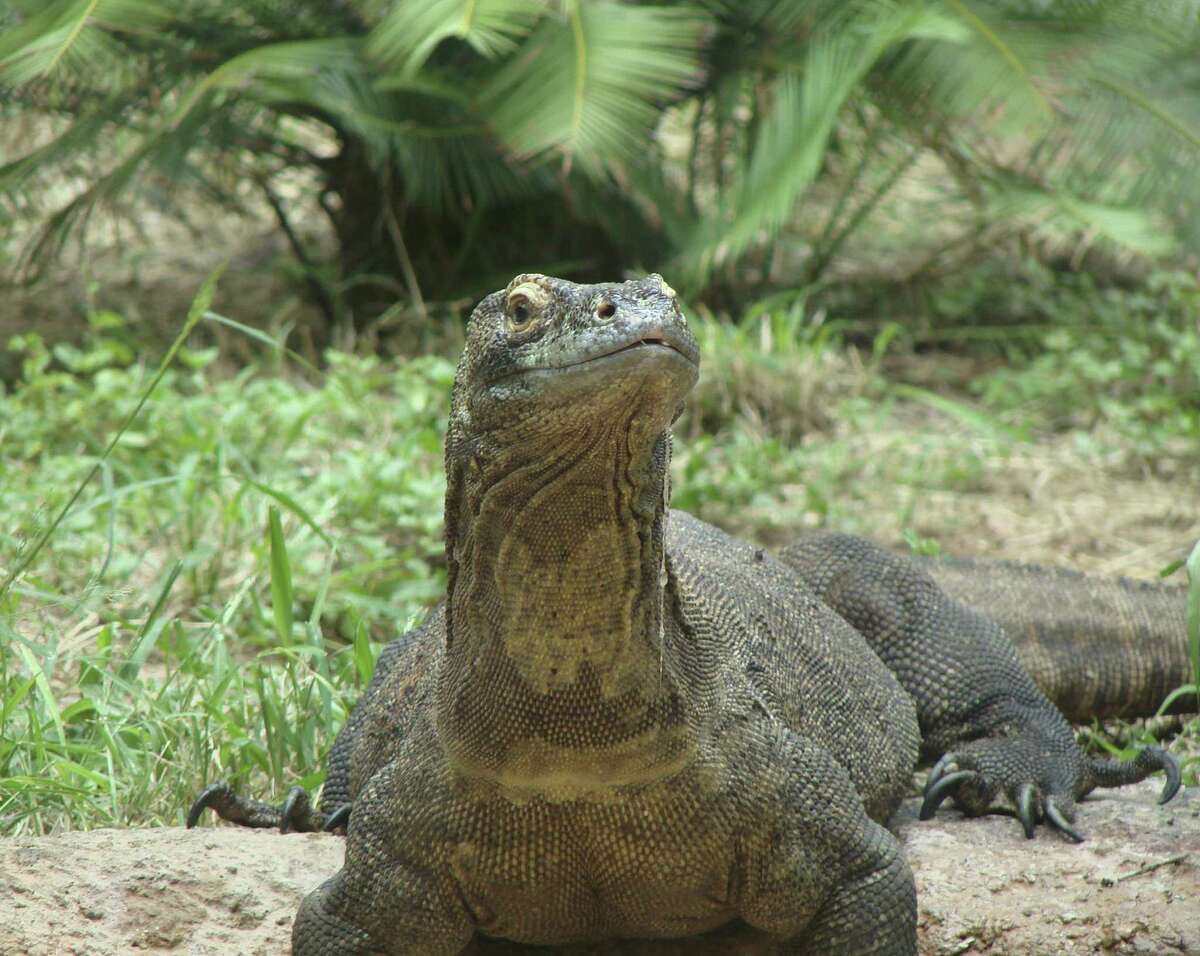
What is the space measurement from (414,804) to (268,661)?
2116 millimetres

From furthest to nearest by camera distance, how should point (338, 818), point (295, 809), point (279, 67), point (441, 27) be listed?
point (279, 67)
point (441, 27)
point (295, 809)
point (338, 818)

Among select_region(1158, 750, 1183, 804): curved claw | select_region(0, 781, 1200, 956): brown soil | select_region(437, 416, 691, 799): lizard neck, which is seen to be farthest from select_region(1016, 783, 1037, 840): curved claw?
select_region(437, 416, 691, 799): lizard neck

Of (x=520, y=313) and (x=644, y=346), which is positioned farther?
(x=520, y=313)

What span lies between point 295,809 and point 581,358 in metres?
1.87

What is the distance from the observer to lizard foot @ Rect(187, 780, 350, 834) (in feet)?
11.4

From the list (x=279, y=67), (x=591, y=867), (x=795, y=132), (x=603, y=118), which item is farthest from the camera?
(x=795, y=132)

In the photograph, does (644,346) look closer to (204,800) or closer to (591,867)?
(591,867)

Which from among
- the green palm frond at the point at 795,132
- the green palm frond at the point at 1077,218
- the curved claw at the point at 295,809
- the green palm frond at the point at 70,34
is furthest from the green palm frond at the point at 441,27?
the curved claw at the point at 295,809

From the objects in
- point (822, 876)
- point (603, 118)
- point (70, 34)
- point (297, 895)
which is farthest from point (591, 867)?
point (70, 34)

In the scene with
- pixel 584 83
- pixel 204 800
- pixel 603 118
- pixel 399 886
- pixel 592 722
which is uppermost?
pixel 584 83

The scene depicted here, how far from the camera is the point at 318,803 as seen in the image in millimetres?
3613

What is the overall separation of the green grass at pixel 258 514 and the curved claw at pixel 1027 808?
4.92 ft

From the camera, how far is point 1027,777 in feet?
12.1

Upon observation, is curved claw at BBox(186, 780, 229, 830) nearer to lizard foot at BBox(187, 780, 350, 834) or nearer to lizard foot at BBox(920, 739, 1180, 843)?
lizard foot at BBox(187, 780, 350, 834)
